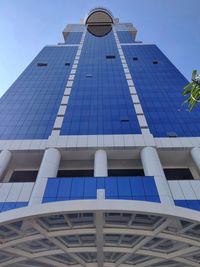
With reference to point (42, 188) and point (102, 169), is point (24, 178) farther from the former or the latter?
point (102, 169)

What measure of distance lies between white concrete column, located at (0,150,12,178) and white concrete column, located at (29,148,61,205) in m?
4.61

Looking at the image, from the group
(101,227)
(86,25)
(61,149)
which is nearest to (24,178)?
(61,149)

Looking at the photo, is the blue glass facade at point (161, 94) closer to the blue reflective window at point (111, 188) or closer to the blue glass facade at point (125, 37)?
the blue glass facade at point (125, 37)

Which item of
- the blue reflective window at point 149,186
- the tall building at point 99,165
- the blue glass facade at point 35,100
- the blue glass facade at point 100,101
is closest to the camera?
the tall building at point 99,165

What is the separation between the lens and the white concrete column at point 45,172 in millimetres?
18422

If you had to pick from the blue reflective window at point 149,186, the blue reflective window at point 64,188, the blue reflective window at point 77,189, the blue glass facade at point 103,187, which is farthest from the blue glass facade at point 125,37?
the blue reflective window at point 64,188

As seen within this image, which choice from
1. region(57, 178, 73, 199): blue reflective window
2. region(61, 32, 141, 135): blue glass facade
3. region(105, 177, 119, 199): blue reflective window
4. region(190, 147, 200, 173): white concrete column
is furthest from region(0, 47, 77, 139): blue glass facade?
region(190, 147, 200, 173): white concrete column

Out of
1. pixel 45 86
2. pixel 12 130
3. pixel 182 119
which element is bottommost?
pixel 12 130

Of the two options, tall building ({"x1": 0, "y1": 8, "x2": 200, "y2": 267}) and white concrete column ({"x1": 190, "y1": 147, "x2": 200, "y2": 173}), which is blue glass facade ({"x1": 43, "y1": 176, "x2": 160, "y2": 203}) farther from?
white concrete column ({"x1": 190, "y1": 147, "x2": 200, "y2": 173})

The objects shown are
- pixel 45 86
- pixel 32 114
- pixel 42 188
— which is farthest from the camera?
pixel 45 86

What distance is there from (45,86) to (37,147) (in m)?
15.8

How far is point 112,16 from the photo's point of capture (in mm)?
74375

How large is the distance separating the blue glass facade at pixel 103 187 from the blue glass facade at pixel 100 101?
7939mm

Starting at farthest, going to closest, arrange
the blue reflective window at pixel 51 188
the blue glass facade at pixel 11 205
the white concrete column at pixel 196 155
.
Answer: the white concrete column at pixel 196 155 < the blue reflective window at pixel 51 188 < the blue glass facade at pixel 11 205
